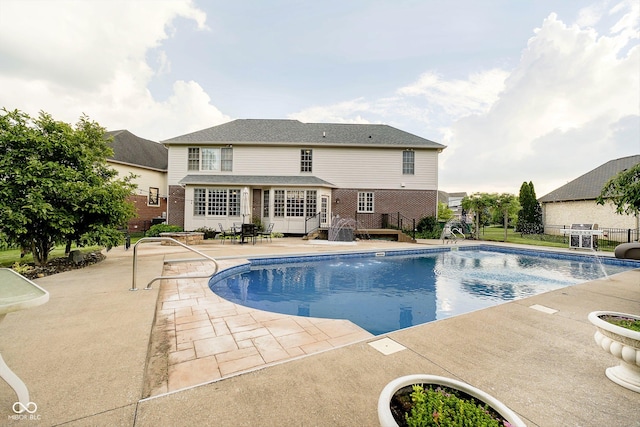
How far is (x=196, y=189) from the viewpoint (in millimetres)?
16438

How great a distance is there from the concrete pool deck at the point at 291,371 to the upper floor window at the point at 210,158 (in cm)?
1465

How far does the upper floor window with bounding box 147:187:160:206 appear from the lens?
21.1 m

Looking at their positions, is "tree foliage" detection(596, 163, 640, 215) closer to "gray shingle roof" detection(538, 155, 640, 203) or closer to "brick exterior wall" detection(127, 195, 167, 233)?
"gray shingle roof" detection(538, 155, 640, 203)

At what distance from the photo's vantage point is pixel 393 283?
7426mm

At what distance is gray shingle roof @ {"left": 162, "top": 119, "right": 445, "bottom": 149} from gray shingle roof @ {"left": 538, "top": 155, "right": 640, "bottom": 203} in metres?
11.0

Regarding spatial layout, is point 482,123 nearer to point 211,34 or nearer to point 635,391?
point 211,34

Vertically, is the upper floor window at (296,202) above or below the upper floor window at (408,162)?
below

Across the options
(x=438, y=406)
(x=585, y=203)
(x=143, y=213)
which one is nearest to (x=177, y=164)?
(x=143, y=213)

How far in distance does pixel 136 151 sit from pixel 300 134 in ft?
46.3

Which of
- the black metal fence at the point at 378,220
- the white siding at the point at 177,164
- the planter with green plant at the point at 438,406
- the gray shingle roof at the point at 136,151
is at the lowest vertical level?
the planter with green plant at the point at 438,406

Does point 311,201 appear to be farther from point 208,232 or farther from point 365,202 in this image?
point 208,232

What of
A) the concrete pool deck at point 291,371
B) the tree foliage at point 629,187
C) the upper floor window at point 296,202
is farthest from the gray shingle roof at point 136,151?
the tree foliage at point 629,187

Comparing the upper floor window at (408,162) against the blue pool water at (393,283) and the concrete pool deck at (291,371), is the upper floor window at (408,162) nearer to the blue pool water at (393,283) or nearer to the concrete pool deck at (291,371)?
the blue pool water at (393,283)

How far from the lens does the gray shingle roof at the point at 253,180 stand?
1611 cm
